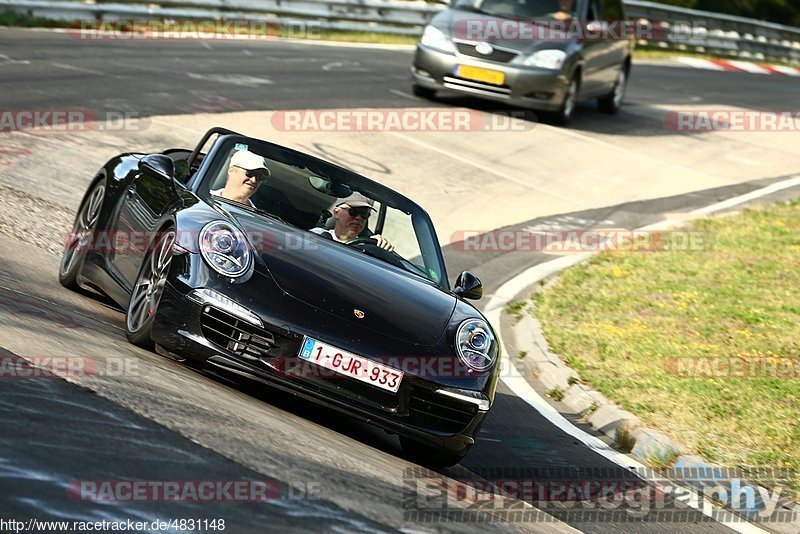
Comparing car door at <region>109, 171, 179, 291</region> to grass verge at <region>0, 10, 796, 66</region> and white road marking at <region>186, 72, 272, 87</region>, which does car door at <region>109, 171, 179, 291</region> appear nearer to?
white road marking at <region>186, 72, 272, 87</region>

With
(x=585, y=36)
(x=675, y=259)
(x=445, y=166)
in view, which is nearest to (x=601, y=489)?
(x=675, y=259)

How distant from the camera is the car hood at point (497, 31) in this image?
58.4 feet

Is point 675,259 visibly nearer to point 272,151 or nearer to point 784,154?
point 272,151

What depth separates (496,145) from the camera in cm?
1695

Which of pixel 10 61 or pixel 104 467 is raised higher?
pixel 104 467

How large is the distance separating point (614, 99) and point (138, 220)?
1497cm

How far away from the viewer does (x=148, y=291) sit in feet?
20.8

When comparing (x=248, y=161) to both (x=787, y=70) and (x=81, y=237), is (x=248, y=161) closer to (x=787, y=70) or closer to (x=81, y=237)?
(x=81, y=237)

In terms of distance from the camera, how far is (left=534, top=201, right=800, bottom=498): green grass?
25.7 ft
